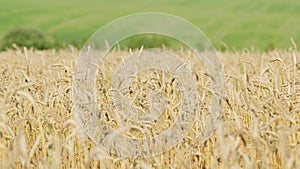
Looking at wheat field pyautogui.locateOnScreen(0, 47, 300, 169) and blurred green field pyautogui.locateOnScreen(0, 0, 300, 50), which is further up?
blurred green field pyautogui.locateOnScreen(0, 0, 300, 50)

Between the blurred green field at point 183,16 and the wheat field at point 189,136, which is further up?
the blurred green field at point 183,16

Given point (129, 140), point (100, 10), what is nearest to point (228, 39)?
point (100, 10)

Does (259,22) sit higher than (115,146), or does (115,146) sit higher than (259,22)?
(259,22)

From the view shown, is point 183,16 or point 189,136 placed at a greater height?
point 183,16

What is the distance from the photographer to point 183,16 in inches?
1716

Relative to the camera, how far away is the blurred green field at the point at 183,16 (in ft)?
125

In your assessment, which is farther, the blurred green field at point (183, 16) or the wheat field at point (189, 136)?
the blurred green field at point (183, 16)

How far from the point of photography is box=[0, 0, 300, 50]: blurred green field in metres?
38.2

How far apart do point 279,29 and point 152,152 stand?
35877mm

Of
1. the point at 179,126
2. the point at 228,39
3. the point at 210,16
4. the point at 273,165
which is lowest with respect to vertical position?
the point at 273,165

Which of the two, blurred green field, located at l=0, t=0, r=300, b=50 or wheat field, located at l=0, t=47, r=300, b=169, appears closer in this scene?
wheat field, located at l=0, t=47, r=300, b=169

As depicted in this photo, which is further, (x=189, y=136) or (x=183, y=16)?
(x=183, y=16)

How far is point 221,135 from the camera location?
7.87 ft

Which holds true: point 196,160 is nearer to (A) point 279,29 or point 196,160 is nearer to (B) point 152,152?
(B) point 152,152
